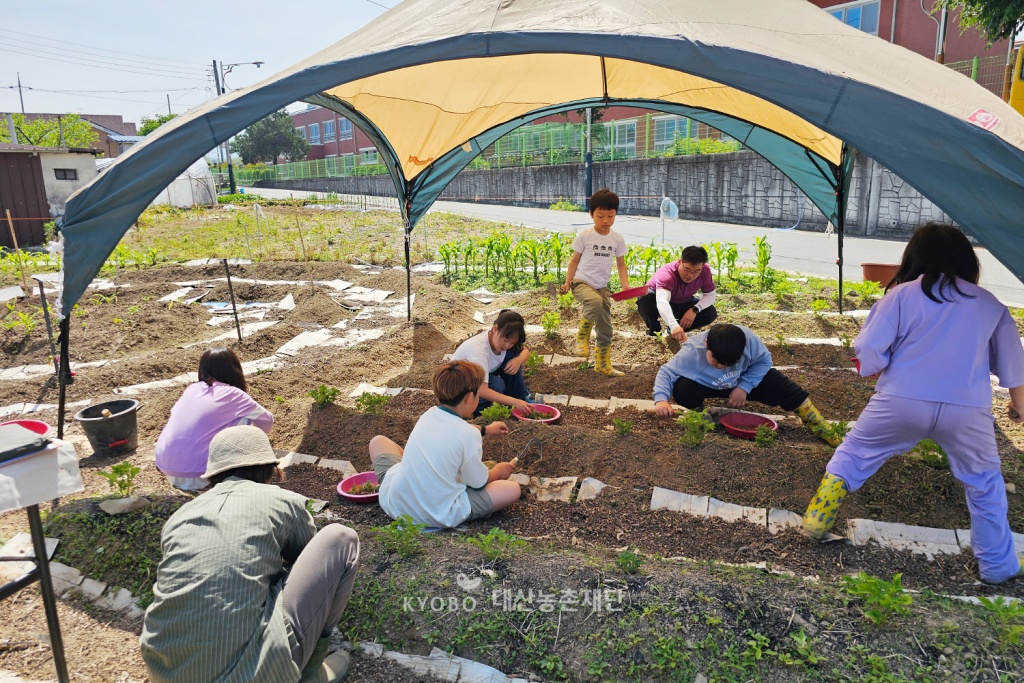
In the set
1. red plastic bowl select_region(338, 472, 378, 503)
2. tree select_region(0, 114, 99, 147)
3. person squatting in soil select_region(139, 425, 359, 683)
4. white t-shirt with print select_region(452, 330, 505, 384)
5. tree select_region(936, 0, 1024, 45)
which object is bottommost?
red plastic bowl select_region(338, 472, 378, 503)

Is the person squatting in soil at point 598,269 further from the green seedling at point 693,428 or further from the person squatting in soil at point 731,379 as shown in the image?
the green seedling at point 693,428

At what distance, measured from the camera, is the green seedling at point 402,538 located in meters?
3.03

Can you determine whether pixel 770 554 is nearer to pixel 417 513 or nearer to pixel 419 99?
pixel 417 513

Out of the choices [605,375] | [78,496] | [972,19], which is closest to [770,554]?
[605,375]

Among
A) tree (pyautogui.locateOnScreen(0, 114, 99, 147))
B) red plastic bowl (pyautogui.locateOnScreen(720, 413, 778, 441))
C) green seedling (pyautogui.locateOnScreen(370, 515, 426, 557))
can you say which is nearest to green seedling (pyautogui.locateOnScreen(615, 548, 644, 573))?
green seedling (pyautogui.locateOnScreen(370, 515, 426, 557))

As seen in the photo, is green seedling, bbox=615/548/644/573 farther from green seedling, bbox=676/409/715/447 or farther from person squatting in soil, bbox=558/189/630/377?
person squatting in soil, bbox=558/189/630/377

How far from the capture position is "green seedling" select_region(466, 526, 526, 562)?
297 centimetres

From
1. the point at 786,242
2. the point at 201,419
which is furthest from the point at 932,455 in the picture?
the point at 786,242

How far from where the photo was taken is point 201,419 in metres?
3.75

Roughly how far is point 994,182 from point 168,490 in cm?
468

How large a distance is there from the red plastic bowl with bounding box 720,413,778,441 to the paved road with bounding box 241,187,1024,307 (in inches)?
163

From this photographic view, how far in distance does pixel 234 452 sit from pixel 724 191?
17.8 meters

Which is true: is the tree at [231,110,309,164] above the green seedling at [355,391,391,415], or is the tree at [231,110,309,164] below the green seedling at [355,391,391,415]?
above

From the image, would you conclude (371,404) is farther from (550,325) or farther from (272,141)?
(272,141)
